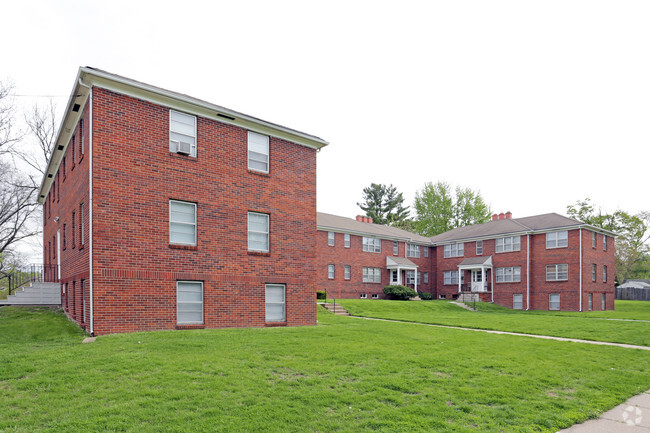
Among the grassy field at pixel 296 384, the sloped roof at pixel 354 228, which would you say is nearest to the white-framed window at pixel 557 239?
the sloped roof at pixel 354 228

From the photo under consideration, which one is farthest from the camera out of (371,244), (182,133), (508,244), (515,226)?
(371,244)

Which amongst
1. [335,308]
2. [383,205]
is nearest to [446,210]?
[383,205]

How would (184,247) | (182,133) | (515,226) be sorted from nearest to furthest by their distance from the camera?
(184,247), (182,133), (515,226)

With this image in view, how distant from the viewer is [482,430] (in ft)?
18.6

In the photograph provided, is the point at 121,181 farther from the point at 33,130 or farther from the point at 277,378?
the point at 33,130

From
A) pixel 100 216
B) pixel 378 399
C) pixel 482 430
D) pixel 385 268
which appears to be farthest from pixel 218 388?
pixel 385 268

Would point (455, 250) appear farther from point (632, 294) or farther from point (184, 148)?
point (184, 148)

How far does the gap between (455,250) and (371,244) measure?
9.43m

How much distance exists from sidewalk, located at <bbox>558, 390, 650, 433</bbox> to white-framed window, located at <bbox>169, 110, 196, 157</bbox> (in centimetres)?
1241

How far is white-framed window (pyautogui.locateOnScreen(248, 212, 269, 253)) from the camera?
51.8 ft

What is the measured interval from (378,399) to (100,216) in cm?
956

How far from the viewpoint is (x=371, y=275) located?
37656 mm

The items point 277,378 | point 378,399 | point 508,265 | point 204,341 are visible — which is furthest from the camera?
point 508,265

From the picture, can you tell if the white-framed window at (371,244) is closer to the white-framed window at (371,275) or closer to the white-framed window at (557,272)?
the white-framed window at (371,275)
